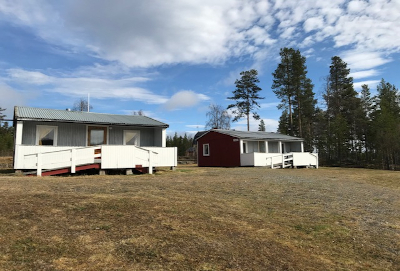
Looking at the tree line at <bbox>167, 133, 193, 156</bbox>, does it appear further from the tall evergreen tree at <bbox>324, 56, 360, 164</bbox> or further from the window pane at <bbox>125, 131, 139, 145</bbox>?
the window pane at <bbox>125, 131, 139, 145</bbox>

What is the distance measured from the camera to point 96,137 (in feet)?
56.3

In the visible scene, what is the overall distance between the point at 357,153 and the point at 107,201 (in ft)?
148

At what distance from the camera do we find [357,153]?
43406mm

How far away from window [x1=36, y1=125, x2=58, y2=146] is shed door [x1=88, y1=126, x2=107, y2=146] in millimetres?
1847

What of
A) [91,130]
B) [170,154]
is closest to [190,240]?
[170,154]

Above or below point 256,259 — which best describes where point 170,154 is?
above

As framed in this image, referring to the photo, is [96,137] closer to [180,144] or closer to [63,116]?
[63,116]

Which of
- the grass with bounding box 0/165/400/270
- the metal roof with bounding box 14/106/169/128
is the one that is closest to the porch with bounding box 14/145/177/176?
the metal roof with bounding box 14/106/169/128

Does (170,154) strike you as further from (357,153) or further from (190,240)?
(357,153)

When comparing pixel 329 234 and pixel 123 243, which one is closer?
pixel 123 243

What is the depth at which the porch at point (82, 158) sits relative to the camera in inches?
500

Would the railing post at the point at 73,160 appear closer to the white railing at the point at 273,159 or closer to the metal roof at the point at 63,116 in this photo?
the metal roof at the point at 63,116

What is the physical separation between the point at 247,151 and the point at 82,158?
17.4m

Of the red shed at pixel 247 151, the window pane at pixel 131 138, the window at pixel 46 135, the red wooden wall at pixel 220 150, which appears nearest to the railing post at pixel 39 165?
the window at pixel 46 135
